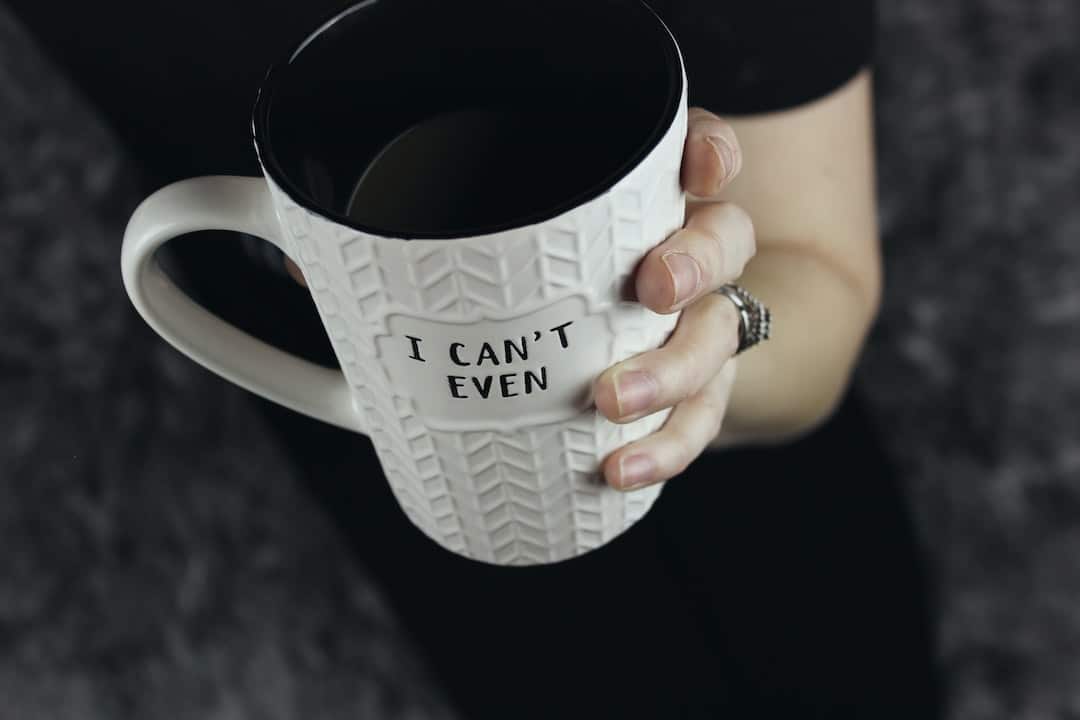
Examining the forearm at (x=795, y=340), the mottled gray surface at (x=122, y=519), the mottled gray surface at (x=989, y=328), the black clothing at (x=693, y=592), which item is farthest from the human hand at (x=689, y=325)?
the mottled gray surface at (x=122, y=519)

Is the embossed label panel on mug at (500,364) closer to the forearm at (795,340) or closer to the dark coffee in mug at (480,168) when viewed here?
the dark coffee in mug at (480,168)

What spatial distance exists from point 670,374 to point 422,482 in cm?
10

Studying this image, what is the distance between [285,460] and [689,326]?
756 millimetres

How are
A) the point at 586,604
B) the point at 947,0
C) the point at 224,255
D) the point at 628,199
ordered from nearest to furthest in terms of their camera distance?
the point at 628,199 → the point at 224,255 → the point at 586,604 → the point at 947,0

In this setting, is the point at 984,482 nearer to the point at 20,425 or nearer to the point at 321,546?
the point at 321,546

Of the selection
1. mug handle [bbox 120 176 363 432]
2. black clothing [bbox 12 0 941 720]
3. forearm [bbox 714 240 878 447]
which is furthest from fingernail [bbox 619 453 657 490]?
black clothing [bbox 12 0 941 720]

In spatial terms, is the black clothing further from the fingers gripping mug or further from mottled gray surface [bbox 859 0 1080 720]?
the fingers gripping mug

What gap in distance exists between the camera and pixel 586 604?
2.73 feet

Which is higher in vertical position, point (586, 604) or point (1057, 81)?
point (1057, 81)

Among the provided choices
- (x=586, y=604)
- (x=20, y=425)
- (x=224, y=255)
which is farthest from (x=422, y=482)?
(x=20, y=425)

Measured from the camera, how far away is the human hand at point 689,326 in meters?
0.35

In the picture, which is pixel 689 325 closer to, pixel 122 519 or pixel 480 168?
pixel 480 168

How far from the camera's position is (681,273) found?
1.14 feet

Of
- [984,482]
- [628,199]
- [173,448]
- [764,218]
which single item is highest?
[628,199]
